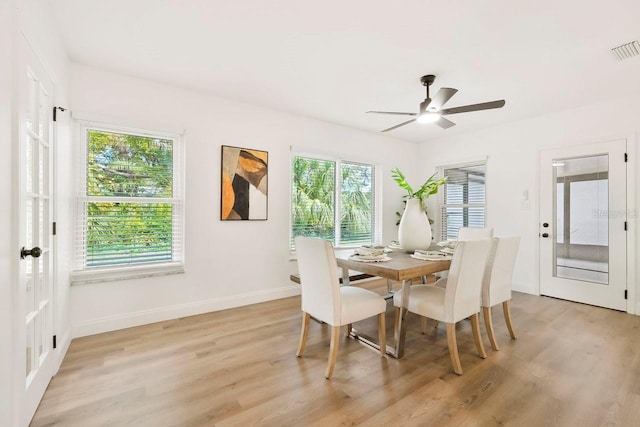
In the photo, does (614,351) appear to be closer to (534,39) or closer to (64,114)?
(534,39)

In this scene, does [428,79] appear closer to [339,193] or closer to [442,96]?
[442,96]

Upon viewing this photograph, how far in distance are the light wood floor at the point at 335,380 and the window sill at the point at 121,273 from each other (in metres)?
0.50

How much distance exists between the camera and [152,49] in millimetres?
2457

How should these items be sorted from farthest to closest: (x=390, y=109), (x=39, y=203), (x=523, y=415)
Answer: (x=390, y=109)
(x=39, y=203)
(x=523, y=415)

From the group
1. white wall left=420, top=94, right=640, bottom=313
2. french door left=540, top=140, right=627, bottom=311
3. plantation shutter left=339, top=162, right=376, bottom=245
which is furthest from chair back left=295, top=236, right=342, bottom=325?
french door left=540, top=140, right=627, bottom=311

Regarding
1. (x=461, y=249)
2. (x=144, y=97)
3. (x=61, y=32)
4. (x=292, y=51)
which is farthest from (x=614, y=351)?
(x=61, y=32)

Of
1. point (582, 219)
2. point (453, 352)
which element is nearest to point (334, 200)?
point (453, 352)

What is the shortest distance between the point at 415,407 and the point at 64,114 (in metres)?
3.28

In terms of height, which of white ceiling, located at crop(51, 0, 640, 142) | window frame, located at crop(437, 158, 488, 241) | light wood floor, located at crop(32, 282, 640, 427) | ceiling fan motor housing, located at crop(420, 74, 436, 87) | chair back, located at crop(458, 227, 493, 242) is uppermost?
white ceiling, located at crop(51, 0, 640, 142)

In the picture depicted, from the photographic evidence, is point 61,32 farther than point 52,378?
Yes

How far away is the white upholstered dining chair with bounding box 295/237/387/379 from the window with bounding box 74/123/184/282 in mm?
1665

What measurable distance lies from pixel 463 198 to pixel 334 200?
7.46 ft

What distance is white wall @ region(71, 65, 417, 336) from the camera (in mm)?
2760

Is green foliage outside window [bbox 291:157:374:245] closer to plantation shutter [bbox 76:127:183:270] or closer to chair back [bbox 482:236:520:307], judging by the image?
plantation shutter [bbox 76:127:183:270]
